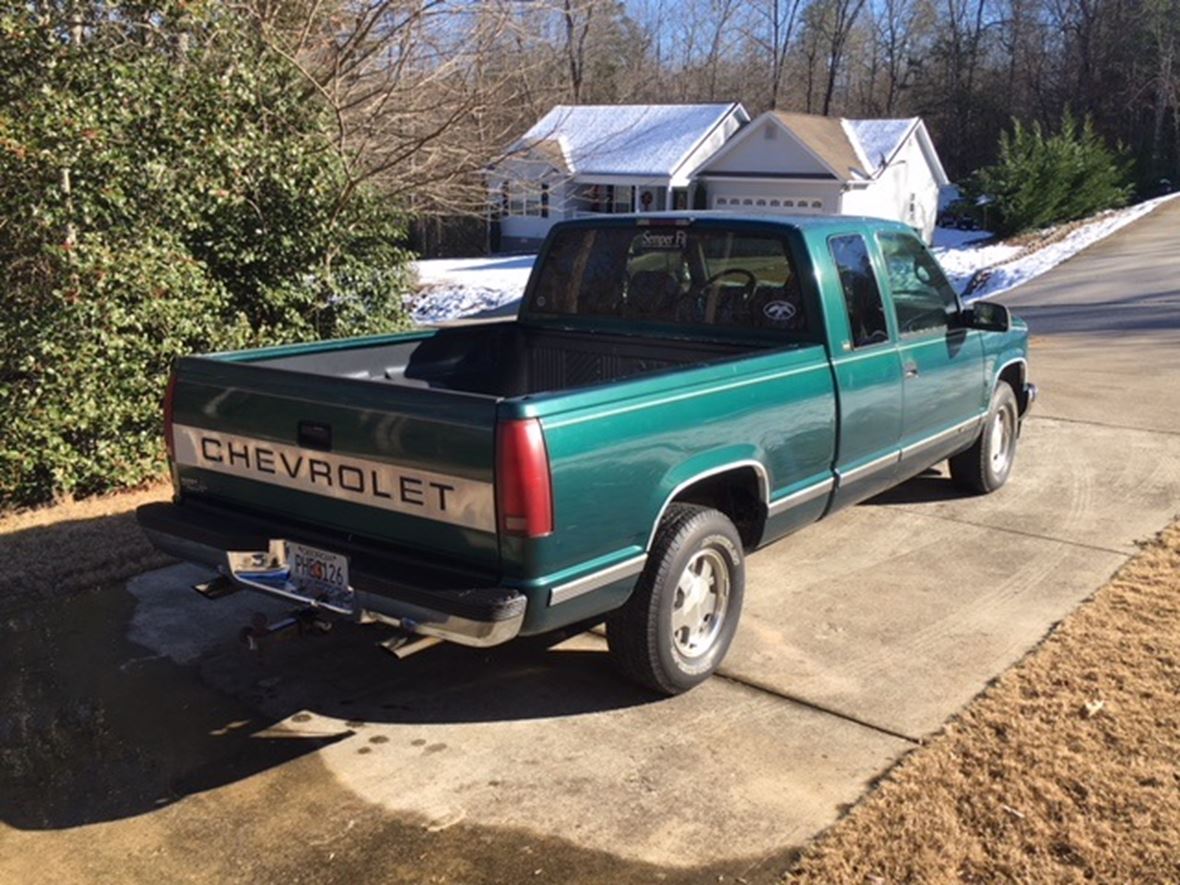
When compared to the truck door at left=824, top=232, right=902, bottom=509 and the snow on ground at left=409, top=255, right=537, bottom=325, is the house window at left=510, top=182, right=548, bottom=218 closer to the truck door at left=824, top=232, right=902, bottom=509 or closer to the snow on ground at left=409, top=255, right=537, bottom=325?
the truck door at left=824, top=232, right=902, bottom=509

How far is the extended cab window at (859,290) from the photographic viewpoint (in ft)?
17.3

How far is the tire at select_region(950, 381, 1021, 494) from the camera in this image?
700 centimetres

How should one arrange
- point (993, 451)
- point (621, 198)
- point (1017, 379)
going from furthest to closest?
point (621, 198), point (1017, 379), point (993, 451)

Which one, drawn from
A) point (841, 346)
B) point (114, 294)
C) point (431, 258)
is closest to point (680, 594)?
point (841, 346)

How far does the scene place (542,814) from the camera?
3584 mm

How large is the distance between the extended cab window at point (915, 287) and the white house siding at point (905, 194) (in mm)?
30796

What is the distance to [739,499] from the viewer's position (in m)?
4.74

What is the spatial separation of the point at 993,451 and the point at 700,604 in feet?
11.9

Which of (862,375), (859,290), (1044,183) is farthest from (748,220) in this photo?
(1044,183)

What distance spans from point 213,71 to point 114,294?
2096 mm

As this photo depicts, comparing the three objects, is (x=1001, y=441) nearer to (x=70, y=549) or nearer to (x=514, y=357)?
(x=514, y=357)

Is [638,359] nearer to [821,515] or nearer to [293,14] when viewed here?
[821,515]

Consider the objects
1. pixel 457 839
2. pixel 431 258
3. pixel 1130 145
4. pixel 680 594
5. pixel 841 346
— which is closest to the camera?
pixel 457 839

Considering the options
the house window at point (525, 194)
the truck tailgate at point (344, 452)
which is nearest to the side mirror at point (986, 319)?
the truck tailgate at point (344, 452)
